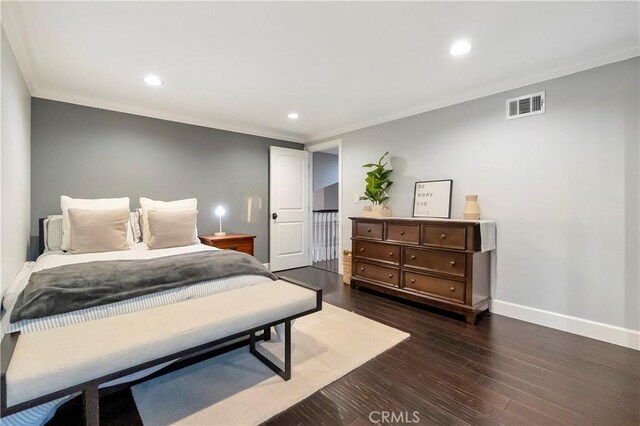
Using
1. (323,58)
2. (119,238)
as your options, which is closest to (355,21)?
(323,58)

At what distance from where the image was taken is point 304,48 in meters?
2.21

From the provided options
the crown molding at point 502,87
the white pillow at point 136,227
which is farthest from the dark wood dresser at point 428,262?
the white pillow at point 136,227

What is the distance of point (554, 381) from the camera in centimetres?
181

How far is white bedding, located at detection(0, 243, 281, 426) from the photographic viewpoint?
1.29 m

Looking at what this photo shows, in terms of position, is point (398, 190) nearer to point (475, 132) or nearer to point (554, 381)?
point (475, 132)

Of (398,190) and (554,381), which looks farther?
(398,190)

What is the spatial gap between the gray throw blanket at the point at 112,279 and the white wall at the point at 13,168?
0.41 m

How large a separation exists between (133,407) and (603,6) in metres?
3.59

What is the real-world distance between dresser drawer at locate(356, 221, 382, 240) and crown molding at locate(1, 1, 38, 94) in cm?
338

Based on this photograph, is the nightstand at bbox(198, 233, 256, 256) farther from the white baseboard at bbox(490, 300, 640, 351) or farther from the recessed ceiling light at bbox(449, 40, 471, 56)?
the recessed ceiling light at bbox(449, 40, 471, 56)

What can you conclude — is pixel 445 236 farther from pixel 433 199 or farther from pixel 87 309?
pixel 87 309

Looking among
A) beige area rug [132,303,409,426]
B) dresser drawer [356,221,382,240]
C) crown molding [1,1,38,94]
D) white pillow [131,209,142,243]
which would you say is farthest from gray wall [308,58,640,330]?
crown molding [1,1,38,94]

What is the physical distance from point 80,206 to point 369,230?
3.12 meters

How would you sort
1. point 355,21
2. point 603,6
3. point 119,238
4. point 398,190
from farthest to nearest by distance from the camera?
1. point 398,190
2. point 119,238
3. point 355,21
4. point 603,6
